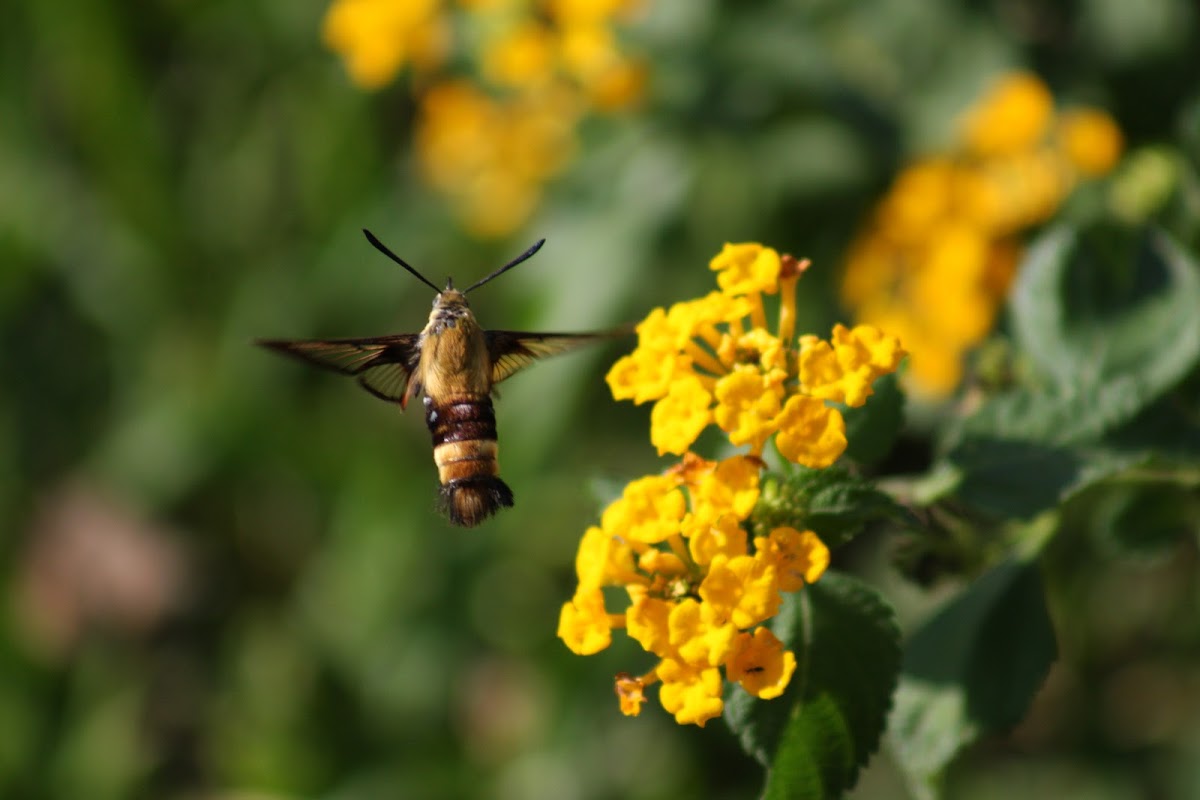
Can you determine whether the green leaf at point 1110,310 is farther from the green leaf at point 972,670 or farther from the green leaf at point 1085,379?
the green leaf at point 972,670

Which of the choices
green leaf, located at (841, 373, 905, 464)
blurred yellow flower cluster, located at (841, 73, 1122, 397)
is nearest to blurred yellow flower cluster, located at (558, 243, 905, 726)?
green leaf, located at (841, 373, 905, 464)

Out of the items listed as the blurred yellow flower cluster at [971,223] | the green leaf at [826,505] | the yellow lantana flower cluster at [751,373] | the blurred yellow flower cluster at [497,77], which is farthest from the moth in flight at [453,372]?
the blurred yellow flower cluster at [497,77]

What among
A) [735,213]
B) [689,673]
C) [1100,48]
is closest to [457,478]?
[689,673]

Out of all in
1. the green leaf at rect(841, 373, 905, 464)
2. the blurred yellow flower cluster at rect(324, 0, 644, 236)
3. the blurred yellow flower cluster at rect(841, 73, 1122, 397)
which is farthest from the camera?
the blurred yellow flower cluster at rect(324, 0, 644, 236)

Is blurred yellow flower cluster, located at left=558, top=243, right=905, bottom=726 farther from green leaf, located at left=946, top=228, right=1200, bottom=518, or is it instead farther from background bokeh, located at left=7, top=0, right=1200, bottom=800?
background bokeh, located at left=7, top=0, right=1200, bottom=800

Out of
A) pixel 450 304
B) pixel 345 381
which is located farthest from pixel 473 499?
pixel 345 381

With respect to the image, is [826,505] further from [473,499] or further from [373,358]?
[373,358]
